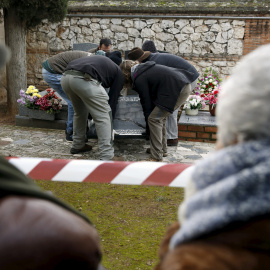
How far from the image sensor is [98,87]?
547 centimetres

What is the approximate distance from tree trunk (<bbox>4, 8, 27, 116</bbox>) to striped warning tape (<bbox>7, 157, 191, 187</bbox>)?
779cm

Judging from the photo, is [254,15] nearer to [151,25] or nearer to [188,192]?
[151,25]

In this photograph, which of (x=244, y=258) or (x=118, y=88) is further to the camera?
(x=118, y=88)

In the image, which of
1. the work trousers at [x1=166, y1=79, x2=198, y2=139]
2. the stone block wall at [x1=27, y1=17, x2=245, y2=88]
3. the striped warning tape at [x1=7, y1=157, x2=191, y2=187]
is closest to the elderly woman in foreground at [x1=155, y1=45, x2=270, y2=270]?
the striped warning tape at [x1=7, y1=157, x2=191, y2=187]

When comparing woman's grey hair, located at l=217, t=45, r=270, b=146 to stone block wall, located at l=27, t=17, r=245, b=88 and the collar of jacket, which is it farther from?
stone block wall, located at l=27, t=17, r=245, b=88

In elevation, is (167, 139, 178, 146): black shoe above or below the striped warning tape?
below

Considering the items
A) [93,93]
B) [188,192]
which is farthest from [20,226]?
[93,93]

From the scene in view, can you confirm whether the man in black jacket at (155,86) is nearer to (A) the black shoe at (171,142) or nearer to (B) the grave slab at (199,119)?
(A) the black shoe at (171,142)

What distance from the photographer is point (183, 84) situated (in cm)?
557

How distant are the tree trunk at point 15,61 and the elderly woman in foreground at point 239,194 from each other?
30.8 ft

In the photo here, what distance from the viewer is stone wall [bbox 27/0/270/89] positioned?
1205 centimetres

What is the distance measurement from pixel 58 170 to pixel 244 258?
1677mm

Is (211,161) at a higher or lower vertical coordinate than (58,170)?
higher

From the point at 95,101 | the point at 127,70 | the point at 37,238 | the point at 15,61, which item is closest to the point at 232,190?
the point at 37,238
